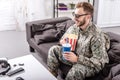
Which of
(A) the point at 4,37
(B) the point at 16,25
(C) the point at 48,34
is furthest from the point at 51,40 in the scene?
(B) the point at 16,25

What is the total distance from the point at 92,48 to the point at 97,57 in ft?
0.37

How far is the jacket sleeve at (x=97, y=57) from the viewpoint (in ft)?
6.39

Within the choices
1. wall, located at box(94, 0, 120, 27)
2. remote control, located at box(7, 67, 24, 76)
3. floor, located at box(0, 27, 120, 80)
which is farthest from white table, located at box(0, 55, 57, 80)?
wall, located at box(94, 0, 120, 27)

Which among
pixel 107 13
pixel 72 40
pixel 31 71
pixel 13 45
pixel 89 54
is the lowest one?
pixel 13 45

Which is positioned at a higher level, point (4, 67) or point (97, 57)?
point (97, 57)

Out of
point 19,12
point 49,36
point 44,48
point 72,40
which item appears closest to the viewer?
point 72,40

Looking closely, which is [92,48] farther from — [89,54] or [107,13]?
[107,13]

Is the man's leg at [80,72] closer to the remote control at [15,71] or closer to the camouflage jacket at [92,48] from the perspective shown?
the camouflage jacket at [92,48]

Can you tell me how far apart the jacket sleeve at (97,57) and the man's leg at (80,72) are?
5 centimetres

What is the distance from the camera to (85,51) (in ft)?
6.89

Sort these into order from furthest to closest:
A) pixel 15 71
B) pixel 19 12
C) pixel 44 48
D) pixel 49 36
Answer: pixel 19 12 → pixel 49 36 → pixel 44 48 → pixel 15 71

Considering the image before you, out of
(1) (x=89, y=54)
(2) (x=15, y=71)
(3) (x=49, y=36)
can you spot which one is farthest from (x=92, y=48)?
(3) (x=49, y=36)

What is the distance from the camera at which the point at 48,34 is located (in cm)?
300

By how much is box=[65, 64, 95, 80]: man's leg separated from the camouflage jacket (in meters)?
0.04
